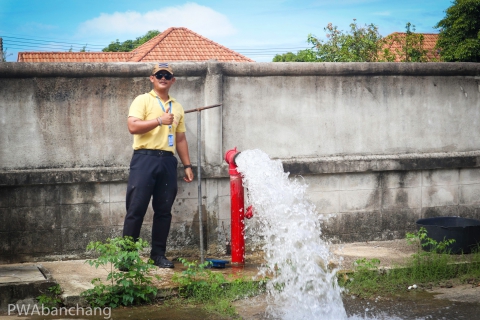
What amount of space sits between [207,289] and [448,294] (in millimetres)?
2311

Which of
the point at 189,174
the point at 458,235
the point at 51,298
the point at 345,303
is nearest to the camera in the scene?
the point at 51,298

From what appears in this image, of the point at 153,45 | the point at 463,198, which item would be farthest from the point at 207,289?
the point at 153,45

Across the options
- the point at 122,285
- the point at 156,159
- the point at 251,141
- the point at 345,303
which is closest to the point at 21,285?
the point at 122,285

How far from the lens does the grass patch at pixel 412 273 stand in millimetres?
6012

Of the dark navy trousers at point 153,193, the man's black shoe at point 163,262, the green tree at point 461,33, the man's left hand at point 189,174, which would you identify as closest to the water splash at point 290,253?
the man's left hand at point 189,174

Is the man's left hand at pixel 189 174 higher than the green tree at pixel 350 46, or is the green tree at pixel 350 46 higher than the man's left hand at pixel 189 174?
the green tree at pixel 350 46

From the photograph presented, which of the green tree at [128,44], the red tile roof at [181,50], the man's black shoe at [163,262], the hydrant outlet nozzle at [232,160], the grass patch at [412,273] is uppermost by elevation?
the green tree at [128,44]

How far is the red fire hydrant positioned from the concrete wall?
2.09 feet

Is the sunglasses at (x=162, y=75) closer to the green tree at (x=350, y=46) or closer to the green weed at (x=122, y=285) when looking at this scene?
the green weed at (x=122, y=285)

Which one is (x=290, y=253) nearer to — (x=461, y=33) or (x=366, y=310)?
(x=366, y=310)

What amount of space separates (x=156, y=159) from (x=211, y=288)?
4.87ft

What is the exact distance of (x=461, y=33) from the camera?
27688 millimetres

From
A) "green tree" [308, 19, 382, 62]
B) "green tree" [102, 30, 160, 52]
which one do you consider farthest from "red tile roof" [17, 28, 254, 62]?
"green tree" [102, 30, 160, 52]

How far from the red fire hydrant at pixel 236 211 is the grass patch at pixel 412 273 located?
3.70ft
